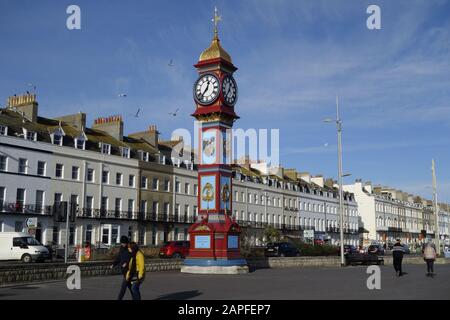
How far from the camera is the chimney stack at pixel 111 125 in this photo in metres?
64.2

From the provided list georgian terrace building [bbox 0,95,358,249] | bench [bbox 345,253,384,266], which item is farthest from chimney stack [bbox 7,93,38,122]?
bench [bbox 345,253,384,266]

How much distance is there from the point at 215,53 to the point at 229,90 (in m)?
2.11

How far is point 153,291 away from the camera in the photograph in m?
17.6

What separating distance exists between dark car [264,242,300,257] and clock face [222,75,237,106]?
70.1 ft

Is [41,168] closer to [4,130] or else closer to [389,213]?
[4,130]

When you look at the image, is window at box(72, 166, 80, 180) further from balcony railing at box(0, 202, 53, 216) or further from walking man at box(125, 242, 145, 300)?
walking man at box(125, 242, 145, 300)

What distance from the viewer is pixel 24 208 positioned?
50469 millimetres

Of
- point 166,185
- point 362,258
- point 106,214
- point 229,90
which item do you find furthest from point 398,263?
point 166,185

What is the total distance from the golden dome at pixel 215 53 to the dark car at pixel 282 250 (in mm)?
22761

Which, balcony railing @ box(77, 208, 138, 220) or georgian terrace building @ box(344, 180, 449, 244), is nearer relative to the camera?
balcony railing @ box(77, 208, 138, 220)

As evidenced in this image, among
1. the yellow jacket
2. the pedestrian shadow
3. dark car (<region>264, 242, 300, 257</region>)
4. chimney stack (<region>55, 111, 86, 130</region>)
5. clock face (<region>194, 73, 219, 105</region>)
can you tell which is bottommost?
the pedestrian shadow

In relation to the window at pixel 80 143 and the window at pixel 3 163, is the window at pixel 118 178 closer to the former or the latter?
the window at pixel 80 143

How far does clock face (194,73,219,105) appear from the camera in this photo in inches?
1135
